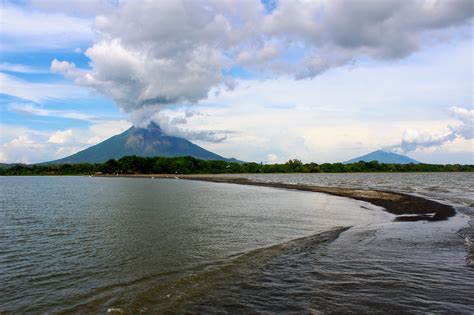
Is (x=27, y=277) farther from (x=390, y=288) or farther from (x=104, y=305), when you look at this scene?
(x=390, y=288)

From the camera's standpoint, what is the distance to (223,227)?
27625mm

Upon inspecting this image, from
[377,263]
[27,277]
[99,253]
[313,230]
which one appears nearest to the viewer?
[27,277]

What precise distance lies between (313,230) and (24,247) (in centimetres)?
1908

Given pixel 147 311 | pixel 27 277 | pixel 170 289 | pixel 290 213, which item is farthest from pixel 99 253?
pixel 290 213

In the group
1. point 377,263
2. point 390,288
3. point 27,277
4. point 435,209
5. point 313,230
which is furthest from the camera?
point 435,209

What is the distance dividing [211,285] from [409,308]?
265 inches

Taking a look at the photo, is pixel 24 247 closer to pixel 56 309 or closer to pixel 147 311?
pixel 56 309

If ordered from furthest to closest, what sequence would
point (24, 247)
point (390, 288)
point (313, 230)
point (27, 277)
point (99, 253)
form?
point (313, 230) → point (24, 247) → point (99, 253) → point (27, 277) → point (390, 288)

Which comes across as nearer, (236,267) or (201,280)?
(201,280)

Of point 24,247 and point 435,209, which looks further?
point 435,209

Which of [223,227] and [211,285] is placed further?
[223,227]

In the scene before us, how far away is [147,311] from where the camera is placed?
10805 mm

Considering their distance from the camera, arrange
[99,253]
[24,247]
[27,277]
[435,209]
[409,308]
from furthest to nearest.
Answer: [435,209]
[24,247]
[99,253]
[27,277]
[409,308]

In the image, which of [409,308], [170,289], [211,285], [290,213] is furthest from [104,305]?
[290,213]
